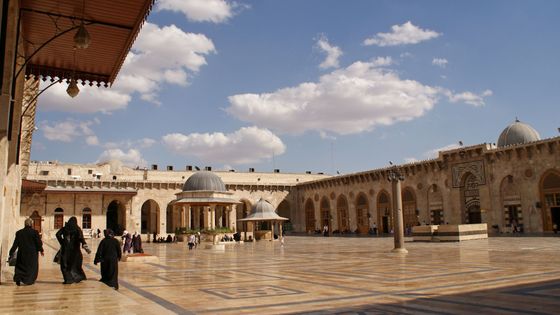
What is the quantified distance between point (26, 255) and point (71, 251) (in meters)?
0.74

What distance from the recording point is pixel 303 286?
8.57 m

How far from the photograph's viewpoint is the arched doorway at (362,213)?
41125mm

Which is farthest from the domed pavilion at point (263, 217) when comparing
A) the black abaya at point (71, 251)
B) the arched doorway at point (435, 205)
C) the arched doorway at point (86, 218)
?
Result: the black abaya at point (71, 251)

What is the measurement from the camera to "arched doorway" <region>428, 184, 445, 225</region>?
114 ft

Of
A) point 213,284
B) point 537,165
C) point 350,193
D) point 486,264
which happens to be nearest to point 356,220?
point 350,193

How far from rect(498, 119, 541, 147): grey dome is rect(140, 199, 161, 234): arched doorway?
30.6 m

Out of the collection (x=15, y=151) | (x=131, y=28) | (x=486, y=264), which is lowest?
(x=486, y=264)

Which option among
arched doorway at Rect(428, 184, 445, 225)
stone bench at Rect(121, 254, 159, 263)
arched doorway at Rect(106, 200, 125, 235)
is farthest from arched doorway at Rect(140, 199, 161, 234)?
stone bench at Rect(121, 254, 159, 263)

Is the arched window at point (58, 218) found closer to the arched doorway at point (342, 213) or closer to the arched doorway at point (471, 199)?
the arched doorway at point (342, 213)

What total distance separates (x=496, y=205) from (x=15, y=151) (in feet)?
92.8

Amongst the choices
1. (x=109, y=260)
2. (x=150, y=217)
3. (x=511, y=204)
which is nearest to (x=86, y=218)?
(x=150, y=217)

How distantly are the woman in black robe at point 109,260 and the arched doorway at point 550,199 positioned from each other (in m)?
26.8

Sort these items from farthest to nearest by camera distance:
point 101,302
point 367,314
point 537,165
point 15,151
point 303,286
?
point 537,165
point 15,151
point 303,286
point 101,302
point 367,314

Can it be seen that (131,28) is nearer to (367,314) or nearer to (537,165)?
(367,314)
